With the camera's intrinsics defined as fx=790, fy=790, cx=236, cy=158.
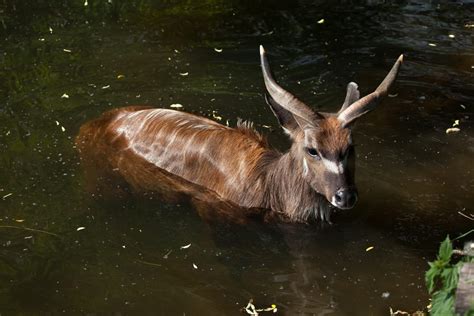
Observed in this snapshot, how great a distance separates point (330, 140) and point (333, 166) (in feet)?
0.79

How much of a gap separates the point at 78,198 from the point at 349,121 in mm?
3041

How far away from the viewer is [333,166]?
7242 millimetres

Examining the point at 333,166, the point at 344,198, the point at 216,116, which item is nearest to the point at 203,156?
the point at 216,116

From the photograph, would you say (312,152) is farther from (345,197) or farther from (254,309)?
(254,309)

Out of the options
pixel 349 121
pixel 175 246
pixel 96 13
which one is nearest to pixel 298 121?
pixel 349 121

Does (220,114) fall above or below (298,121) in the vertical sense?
below

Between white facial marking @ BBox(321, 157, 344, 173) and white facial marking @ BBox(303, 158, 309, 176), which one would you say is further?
white facial marking @ BBox(303, 158, 309, 176)

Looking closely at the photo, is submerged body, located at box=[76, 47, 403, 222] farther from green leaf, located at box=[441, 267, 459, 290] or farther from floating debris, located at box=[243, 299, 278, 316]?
green leaf, located at box=[441, 267, 459, 290]

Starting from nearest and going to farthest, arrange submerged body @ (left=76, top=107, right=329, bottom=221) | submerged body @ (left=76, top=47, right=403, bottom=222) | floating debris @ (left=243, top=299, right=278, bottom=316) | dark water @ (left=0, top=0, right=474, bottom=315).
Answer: floating debris @ (left=243, top=299, right=278, bottom=316)
dark water @ (left=0, top=0, right=474, bottom=315)
submerged body @ (left=76, top=47, right=403, bottom=222)
submerged body @ (left=76, top=107, right=329, bottom=221)

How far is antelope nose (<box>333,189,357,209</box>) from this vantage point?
7121 mm

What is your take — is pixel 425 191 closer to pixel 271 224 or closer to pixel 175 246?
pixel 271 224

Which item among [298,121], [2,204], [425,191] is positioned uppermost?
[298,121]

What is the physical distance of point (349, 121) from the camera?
24.0 feet

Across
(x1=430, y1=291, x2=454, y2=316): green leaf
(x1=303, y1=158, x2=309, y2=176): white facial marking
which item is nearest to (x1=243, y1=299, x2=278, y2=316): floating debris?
(x1=303, y1=158, x2=309, y2=176): white facial marking
